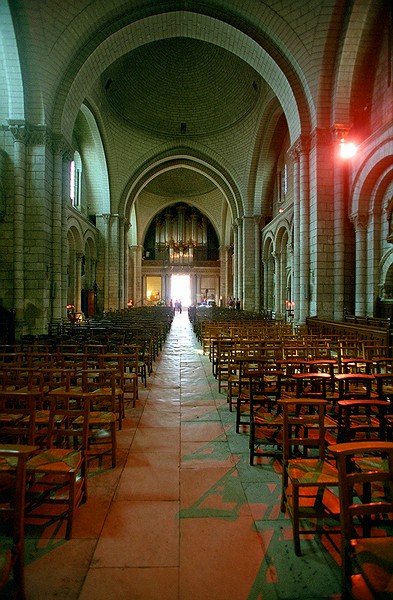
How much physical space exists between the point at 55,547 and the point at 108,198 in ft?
82.4

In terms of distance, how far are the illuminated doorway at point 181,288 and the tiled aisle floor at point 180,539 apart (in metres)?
38.1

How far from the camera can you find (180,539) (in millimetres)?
2363

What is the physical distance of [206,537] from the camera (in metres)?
2.38

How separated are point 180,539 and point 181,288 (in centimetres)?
4048

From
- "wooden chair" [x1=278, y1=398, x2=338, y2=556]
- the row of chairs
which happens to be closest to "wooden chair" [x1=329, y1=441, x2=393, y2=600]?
the row of chairs

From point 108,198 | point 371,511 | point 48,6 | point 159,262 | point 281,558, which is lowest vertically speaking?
point 281,558

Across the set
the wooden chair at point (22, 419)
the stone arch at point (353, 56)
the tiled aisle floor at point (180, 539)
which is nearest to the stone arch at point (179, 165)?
the stone arch at point (353, 56)

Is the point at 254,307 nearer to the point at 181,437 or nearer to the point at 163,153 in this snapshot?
the point at 163,153

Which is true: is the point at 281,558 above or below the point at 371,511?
below

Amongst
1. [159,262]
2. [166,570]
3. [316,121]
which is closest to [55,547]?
[166,570]

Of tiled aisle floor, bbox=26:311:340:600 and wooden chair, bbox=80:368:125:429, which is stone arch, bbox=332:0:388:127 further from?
tiled aisle floor, bbox=26:311:340:600

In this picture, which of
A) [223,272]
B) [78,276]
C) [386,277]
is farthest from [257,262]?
[386,277]

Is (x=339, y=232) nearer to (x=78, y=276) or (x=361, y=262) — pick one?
(x=361, y=262)

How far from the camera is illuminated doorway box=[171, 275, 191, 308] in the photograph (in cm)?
4191
